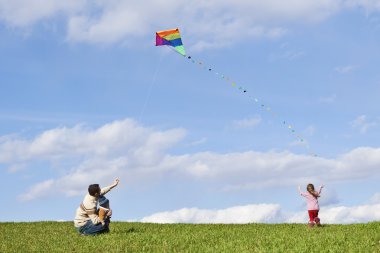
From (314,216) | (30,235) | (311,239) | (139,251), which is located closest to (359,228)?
(314,216)

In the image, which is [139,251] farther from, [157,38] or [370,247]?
[157,38]

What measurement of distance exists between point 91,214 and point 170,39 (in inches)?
339

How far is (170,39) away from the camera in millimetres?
24984

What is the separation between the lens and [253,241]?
57.6 feet

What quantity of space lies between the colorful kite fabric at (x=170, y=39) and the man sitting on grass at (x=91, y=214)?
23.0ft

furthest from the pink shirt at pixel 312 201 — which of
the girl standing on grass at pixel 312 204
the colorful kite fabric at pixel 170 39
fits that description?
the colorful kite fabric at pixel 170 39

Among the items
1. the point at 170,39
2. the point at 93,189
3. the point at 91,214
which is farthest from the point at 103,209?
the point at 170,39

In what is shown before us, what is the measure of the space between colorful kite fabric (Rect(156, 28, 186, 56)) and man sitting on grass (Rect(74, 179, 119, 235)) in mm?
6999

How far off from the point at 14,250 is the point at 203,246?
6.14 m

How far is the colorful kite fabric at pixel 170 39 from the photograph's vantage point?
24969 mm

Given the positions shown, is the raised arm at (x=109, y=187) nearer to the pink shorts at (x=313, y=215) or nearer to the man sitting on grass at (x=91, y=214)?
the man sitting on grass at (x=91, y=214)

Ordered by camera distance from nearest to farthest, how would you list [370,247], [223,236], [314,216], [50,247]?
[370,247] → [50,247] → [223,236] → [314,216]

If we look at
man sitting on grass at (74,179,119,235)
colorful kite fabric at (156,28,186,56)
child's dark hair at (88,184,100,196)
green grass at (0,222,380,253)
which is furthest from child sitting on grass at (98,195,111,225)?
colorful kite fabric at (156,28,186,56)

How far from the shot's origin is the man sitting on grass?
20.4m
